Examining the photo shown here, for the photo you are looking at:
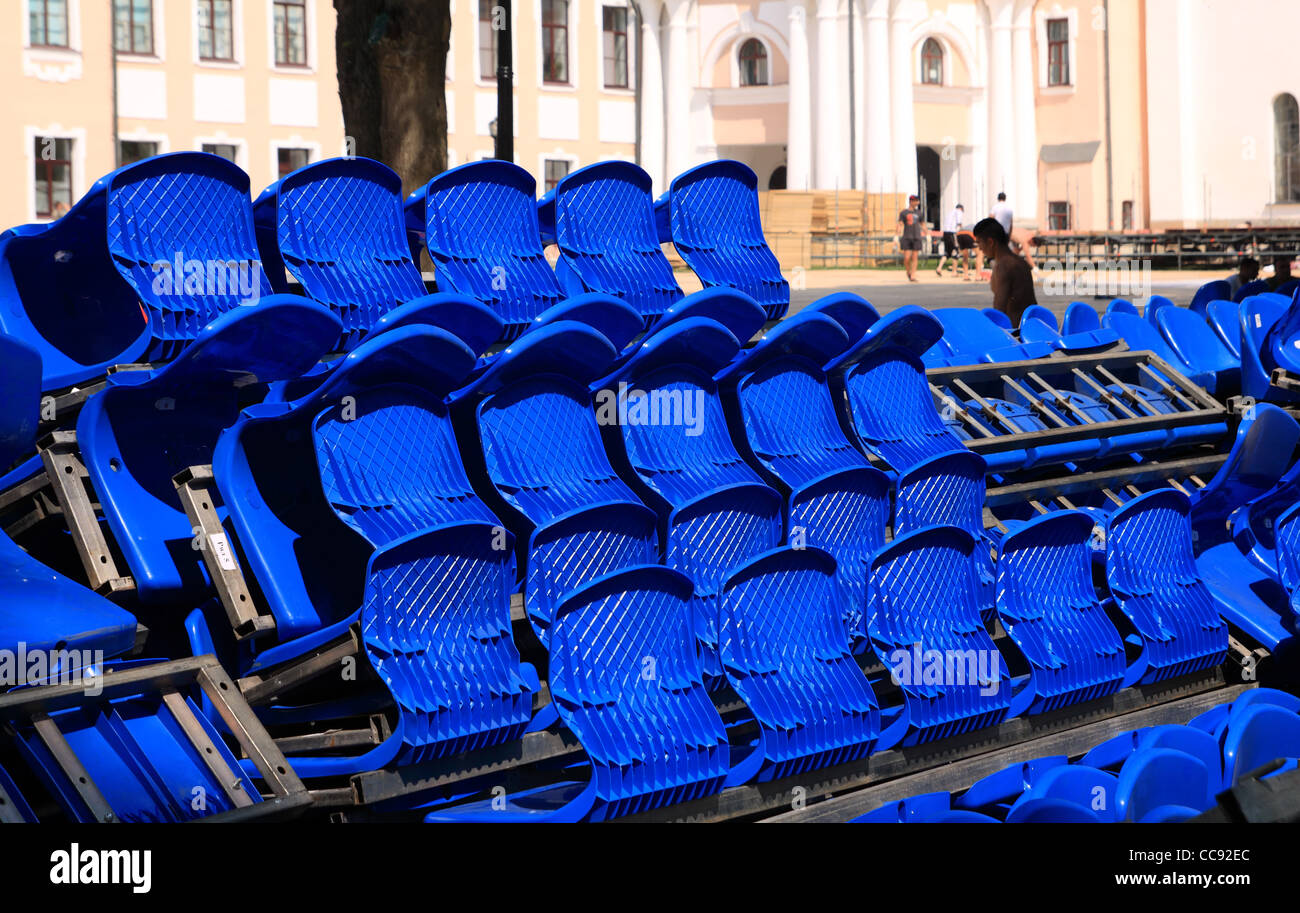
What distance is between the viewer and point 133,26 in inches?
1207

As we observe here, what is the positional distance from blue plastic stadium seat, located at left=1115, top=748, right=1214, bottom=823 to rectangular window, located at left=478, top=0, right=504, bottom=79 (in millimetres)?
31134

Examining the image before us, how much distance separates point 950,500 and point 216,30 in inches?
1144

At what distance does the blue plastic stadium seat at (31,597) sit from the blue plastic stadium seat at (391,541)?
0.53 meters

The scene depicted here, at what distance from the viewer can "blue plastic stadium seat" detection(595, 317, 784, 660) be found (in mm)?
5156

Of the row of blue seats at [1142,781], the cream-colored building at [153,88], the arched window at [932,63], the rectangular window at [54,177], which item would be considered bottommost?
the row of blue seats at [1142,781]

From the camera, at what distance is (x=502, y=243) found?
19.2ft

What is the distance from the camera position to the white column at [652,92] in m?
37.8

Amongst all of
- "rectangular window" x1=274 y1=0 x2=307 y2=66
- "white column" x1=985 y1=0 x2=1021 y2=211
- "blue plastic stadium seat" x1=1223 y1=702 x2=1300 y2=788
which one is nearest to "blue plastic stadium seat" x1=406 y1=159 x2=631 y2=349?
"blue plastic stadium seat" x1=1223 y1=702 x2=1300 y2=788

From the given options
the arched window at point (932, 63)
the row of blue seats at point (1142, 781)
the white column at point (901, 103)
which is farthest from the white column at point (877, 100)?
the row of blue seats at point (1142, 781)

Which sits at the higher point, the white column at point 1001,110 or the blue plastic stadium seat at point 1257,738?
the white column at point 1001,110

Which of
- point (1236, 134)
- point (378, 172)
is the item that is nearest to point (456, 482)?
point (378, 172)

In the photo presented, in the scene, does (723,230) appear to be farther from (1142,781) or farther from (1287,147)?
(1287,147)

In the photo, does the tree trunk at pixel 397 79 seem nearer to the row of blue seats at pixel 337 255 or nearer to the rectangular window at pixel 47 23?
the row of blue seats at pixel 337 255

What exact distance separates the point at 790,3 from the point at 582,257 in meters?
33.7
